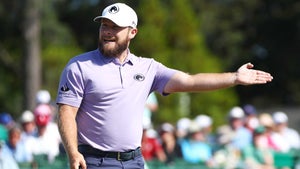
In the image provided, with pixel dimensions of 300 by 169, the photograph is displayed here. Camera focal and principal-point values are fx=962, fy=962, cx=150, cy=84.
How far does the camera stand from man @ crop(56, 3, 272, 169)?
727 cm

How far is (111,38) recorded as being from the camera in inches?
289

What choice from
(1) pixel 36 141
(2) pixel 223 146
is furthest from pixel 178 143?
(1) pixel 36 141

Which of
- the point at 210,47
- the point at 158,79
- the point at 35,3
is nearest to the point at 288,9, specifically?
the point at 210,47

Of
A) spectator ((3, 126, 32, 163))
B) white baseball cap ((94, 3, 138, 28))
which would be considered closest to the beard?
white baseball cap ((94, 3, 138, 28))

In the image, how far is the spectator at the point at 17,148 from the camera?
13562 mm

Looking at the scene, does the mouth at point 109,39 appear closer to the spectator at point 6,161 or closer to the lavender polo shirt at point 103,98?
the lavender polo shirt at point 103,98

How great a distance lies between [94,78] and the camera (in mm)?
7273

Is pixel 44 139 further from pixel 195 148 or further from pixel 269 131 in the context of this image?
pixel 269 131

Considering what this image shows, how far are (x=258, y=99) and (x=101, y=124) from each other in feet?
147

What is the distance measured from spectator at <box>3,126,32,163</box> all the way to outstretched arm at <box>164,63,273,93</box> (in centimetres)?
604

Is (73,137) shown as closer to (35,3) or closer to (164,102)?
(35,3)

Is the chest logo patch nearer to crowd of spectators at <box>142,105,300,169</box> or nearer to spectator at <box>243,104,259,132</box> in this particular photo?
crowd of spectators at <box>142,105,300,169</box>

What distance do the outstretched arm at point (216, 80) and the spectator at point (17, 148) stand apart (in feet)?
19.8

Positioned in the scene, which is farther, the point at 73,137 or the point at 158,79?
the point at 158,79
